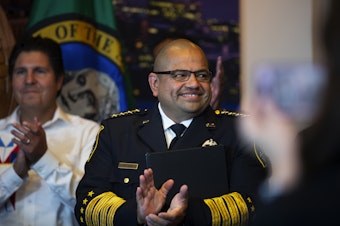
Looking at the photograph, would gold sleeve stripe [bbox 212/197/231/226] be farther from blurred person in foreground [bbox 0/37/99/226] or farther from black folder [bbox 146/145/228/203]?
blurred person in foreground [bbox 0/37/99/226]

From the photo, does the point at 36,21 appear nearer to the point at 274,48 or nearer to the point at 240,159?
the point at 274,48

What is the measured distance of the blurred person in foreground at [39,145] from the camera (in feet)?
9.64

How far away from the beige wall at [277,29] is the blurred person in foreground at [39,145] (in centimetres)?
120

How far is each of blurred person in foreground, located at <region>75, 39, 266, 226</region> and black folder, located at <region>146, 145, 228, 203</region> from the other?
0.04 m

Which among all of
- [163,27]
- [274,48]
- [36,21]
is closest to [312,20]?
[274,48]

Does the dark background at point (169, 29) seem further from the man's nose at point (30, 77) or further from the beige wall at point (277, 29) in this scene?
the man's nose at point (30, 77)

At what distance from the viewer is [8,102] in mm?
3557

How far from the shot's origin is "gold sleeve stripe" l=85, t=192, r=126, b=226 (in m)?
2.35

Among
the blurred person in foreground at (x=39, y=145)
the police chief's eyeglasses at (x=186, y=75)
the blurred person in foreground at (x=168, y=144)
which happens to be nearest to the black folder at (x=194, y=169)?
the blurred person in foreground at (x=168, y=144)

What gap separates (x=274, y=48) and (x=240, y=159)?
1618 mm

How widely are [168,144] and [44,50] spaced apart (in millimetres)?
1115

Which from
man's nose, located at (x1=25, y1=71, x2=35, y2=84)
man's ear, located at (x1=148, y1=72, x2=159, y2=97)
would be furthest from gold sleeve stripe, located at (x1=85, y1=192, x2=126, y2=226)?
man's nose, located at (x1=25, y1=71, x2=35, y2=84)

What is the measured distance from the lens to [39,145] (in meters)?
2.92

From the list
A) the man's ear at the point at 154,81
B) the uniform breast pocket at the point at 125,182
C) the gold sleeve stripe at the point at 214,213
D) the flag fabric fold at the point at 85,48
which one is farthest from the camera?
the flag fabric fold at the point at 85,48
